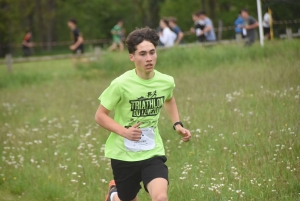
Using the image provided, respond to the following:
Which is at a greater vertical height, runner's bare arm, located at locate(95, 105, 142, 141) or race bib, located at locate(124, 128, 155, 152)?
runner's bare arm, located at locate(95, 105, 142, 141)

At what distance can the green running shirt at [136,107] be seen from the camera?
5988 millimetres

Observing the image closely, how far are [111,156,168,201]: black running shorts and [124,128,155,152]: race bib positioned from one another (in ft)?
0.39

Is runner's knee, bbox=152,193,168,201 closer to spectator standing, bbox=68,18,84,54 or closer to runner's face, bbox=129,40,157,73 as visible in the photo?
runner's face, bbox=129,40,157,73

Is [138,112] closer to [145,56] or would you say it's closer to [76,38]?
[145,56]

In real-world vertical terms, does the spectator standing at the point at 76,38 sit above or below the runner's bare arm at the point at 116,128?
below

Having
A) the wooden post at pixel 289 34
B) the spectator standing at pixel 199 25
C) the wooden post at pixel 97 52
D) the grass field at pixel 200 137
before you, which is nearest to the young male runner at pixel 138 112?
the grass field at pixel 200 137

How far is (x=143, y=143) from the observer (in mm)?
6020

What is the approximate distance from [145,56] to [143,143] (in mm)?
816

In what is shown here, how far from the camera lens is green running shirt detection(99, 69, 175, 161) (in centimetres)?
599

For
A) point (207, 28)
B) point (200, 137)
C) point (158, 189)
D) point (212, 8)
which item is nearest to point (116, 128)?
point (158, 189)

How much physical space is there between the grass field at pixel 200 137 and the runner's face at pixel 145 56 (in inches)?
66.4

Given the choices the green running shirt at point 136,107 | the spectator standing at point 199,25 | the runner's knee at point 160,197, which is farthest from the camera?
the spectator standing at point 199,25

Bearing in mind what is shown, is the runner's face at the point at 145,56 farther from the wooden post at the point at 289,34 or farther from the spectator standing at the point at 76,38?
the spectator standing at the point at 76,38

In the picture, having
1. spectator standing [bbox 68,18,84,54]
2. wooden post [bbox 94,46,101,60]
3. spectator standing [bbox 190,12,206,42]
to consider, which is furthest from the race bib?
spectator standing [bbox 190,12,206,42]
